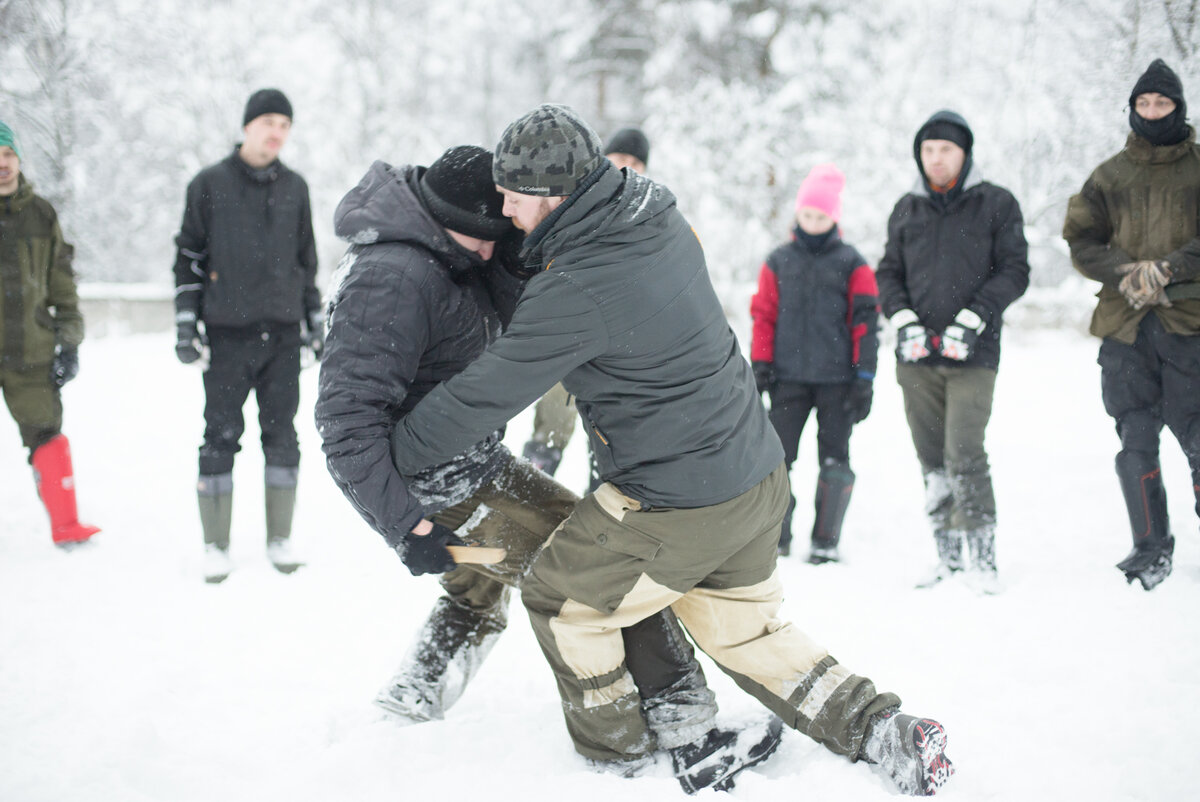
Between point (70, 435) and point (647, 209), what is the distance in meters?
6.41

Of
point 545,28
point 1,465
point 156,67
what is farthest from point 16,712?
point 545,28

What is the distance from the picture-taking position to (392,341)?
7.18 feet

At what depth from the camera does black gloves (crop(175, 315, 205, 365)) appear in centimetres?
383

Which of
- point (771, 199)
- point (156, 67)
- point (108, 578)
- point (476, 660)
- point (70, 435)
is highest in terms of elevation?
point (156, 67)

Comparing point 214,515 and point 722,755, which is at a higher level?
point 722,755

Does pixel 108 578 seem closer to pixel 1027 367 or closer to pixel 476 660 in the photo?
pixel 476 660

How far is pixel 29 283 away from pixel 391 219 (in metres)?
2.91

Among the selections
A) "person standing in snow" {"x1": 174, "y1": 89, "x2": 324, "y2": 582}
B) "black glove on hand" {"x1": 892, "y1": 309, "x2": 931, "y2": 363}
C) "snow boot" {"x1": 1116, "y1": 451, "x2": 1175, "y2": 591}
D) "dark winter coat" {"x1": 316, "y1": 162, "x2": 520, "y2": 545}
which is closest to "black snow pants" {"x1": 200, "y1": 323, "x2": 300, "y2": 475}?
"person standing in snow" {"x1": 174, "y1": 89, "x2": 324, "y2": 582}

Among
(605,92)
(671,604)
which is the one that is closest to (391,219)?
(671,604)

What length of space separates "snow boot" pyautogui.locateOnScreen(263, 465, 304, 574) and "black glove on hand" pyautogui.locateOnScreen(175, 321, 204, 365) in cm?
63

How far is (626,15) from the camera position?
1802 cm

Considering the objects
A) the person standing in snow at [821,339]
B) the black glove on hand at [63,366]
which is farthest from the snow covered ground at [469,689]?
the black glove on hand at [63,366]

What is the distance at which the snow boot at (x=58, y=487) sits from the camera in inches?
165

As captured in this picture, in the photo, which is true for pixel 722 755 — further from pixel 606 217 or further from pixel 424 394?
pixel 606 217
